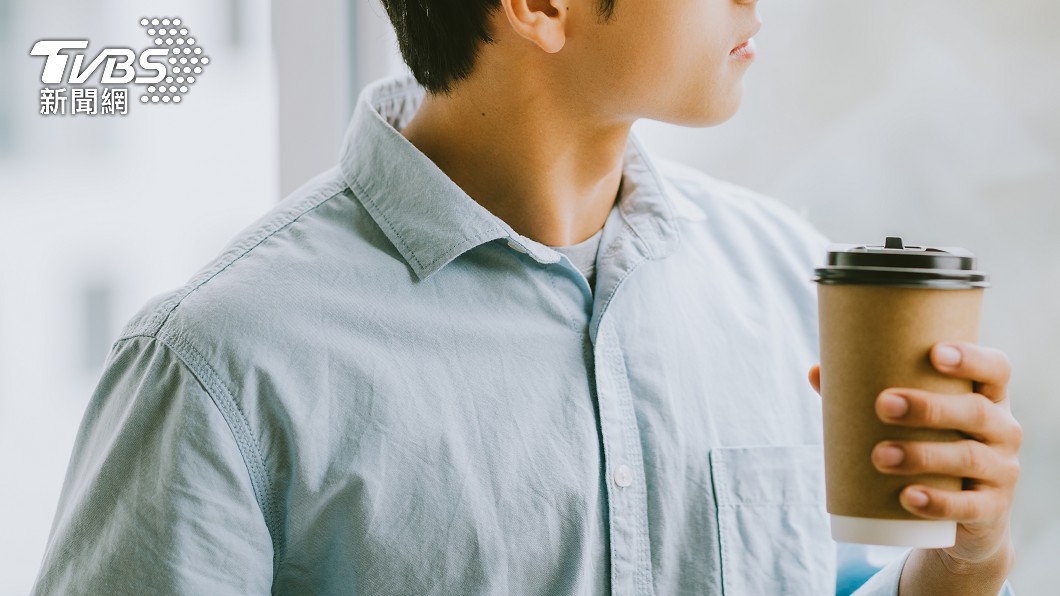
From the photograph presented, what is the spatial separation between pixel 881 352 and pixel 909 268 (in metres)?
0.07

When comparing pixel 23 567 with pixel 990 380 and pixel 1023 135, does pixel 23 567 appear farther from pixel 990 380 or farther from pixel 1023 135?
pixel 1023 135

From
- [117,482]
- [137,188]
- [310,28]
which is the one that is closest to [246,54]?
[310,28]

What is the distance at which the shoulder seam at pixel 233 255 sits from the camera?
89 centimetres

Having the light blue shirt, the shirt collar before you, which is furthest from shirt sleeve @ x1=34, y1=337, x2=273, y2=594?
the shirt collar

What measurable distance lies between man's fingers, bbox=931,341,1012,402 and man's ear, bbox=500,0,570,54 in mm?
472

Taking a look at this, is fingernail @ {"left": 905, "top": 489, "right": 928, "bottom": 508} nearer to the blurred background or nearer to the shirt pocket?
the shirt pocket

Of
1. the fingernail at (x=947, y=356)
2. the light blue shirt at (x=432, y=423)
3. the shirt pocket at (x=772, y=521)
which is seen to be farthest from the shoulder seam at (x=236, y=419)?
the fingernail at (x=947, y=356)

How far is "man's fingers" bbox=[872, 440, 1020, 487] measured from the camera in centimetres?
73

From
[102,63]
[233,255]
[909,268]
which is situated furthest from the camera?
[102,63]

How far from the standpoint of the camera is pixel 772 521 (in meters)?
1.03

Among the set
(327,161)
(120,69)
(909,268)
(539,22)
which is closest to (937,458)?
(909,268)

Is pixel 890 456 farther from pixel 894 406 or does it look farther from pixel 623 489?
pixel 623 489

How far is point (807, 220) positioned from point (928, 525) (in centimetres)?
65

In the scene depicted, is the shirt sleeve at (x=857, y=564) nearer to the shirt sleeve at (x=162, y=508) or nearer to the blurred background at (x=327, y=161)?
the blurred background at (x=327, y=161)
